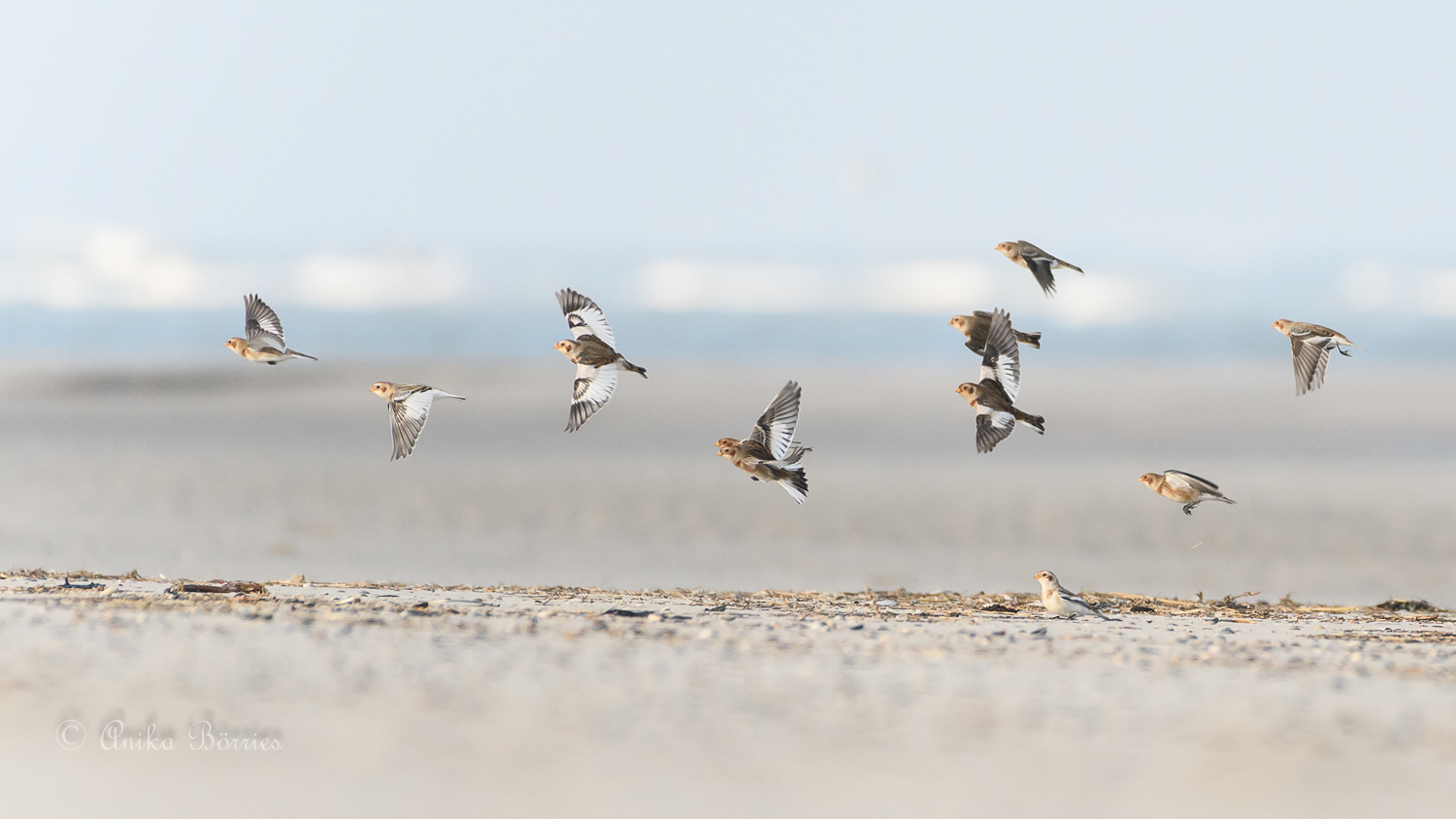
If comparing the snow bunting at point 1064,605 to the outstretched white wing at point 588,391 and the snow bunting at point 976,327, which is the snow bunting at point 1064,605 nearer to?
the snow bunting at point 976,327

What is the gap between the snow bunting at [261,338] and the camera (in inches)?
368

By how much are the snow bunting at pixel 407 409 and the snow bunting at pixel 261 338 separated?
2.17ft

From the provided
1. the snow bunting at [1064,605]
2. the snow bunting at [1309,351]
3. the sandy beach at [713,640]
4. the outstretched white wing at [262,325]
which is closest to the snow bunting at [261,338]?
the outstretched white wing at [262,325]

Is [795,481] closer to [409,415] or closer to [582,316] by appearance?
[582,316]

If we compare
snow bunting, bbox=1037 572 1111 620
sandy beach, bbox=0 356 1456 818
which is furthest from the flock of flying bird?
sandy beach, bbox=0 356 1456 818

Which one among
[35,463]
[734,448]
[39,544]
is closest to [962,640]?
[734,448]

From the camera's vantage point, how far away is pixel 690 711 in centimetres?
559

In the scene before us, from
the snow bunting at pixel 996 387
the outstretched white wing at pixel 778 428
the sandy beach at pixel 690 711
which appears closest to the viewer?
the sandy beach at pixel 690 711

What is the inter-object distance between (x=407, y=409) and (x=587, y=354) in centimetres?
122

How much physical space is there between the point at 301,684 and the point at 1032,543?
30.0ft

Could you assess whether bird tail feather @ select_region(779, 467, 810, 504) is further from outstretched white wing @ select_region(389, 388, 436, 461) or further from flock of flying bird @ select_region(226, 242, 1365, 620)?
outstretched white wing @ select_region(389, 388, 436, 461)

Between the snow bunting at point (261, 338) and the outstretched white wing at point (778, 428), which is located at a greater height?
the snow bunting at point (261, 338)

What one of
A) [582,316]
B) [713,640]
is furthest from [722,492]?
[713,640]

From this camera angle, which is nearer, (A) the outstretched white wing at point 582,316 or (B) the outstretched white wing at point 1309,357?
(B) the outstretched white wing at point 1309,357
